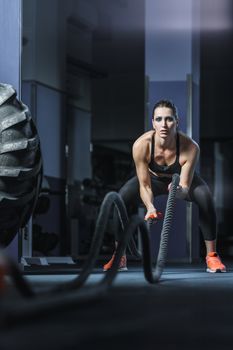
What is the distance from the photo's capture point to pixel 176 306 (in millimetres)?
2143

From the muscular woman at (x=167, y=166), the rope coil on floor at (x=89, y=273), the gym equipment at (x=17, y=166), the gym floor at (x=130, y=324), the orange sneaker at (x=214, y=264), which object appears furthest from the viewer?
the muscular woman at (x=167, y=166)

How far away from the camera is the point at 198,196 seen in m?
4.24

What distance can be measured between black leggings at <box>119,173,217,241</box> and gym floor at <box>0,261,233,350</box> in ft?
5.44

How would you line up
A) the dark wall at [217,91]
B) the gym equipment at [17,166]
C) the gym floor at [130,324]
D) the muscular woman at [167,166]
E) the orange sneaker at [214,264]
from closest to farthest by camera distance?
the gym floor at [130,324]
the gym equipment at [17,166]
the orange sneaker at [214,264]
the muscular woman at [167,166]
the dark wall at [217,91]

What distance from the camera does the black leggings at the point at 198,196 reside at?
423 cm

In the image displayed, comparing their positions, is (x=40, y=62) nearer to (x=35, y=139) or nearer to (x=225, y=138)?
(x=35, y=139)

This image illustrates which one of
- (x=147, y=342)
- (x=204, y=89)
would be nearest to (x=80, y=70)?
(x=204, y=89)

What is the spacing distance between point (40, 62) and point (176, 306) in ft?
18.9

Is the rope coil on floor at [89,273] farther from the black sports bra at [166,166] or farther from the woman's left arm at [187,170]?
the black sports bra at [166,166]

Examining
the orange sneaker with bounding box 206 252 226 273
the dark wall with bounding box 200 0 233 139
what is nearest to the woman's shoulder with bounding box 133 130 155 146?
the orange sneaker with bounding box 206 252 226 273

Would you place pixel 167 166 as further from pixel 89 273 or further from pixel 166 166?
pixel 89 273

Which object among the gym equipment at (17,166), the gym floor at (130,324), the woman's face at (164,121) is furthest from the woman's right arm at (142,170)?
the gym floor at (130,324)

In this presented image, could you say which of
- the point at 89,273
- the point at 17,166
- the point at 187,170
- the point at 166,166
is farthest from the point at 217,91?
the point at 89,273

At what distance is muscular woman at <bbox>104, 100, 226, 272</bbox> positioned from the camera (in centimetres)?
420
